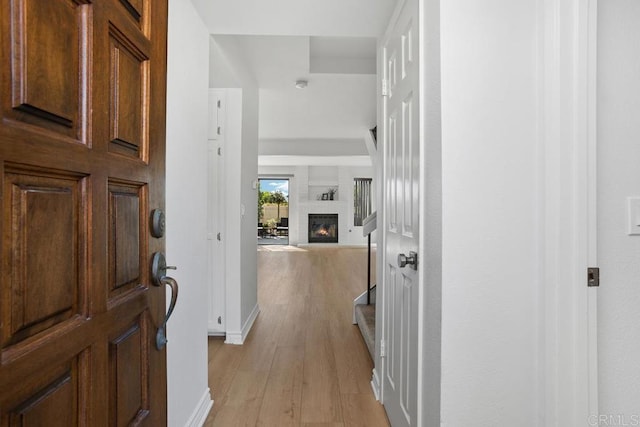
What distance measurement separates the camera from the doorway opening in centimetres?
1174

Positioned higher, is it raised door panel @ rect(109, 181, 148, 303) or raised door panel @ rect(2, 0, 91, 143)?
raised door panel @ rect(2, 0, 91, 143)

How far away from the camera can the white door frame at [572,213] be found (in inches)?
42.1

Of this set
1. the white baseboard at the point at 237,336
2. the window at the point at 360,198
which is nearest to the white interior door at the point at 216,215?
the white baseboard at the point at 237,336

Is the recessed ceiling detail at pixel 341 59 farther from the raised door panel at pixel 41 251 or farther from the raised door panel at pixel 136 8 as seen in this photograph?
the raised door panel at pixel 41 251

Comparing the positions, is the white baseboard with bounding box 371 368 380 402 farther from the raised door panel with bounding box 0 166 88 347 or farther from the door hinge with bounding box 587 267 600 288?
the raised door panel with bounding box 0 166 88 347

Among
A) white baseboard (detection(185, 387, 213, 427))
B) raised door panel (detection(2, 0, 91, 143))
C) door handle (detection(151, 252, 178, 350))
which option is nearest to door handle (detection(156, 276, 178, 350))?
door handle (detection(151, 252, 178, 350))

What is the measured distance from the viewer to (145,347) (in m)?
0.89

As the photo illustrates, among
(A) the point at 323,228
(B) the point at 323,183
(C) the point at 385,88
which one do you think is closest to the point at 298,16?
(C) the point at 385,88

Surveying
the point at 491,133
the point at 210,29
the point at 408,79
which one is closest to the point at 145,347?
the point at 491,133

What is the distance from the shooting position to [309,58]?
3.36 metres

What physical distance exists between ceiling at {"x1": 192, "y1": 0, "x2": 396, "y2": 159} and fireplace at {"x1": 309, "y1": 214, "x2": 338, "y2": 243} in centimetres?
448

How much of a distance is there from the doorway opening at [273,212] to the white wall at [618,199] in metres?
10.6

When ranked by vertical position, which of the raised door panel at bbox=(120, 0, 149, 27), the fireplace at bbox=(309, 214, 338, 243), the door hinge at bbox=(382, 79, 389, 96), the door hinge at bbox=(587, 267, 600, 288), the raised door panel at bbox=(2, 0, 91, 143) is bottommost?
the fireplace at bbox=(309, 214, 338, 243)

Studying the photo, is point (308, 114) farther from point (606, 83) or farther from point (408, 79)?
point (606, 83)
